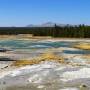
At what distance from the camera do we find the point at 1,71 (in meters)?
17.9

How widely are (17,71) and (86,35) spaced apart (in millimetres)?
47253

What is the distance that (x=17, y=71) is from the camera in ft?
57.2

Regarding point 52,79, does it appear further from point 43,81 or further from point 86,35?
point 86,35

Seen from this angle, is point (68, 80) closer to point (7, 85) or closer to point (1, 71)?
point (7, 85)

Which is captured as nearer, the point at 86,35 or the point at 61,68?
the point at 61,68

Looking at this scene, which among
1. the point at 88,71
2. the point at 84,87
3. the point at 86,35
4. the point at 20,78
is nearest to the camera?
the point at 84,87

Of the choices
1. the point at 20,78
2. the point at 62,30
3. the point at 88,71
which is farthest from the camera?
the point at 62,30

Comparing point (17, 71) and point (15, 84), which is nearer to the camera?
point (15, 84)

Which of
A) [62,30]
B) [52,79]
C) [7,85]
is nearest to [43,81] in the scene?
[52,79]

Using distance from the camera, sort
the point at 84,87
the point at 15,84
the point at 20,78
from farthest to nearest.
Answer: the point at 20,78 → the point at 15,84 → the point at 84,87

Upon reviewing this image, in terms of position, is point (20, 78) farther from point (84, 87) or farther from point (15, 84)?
point (84, 87)

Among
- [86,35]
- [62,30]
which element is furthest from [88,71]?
[62,30]

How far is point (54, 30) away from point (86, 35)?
29.4 ft

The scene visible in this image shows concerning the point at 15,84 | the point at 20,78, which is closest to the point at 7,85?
the point at 15,84
